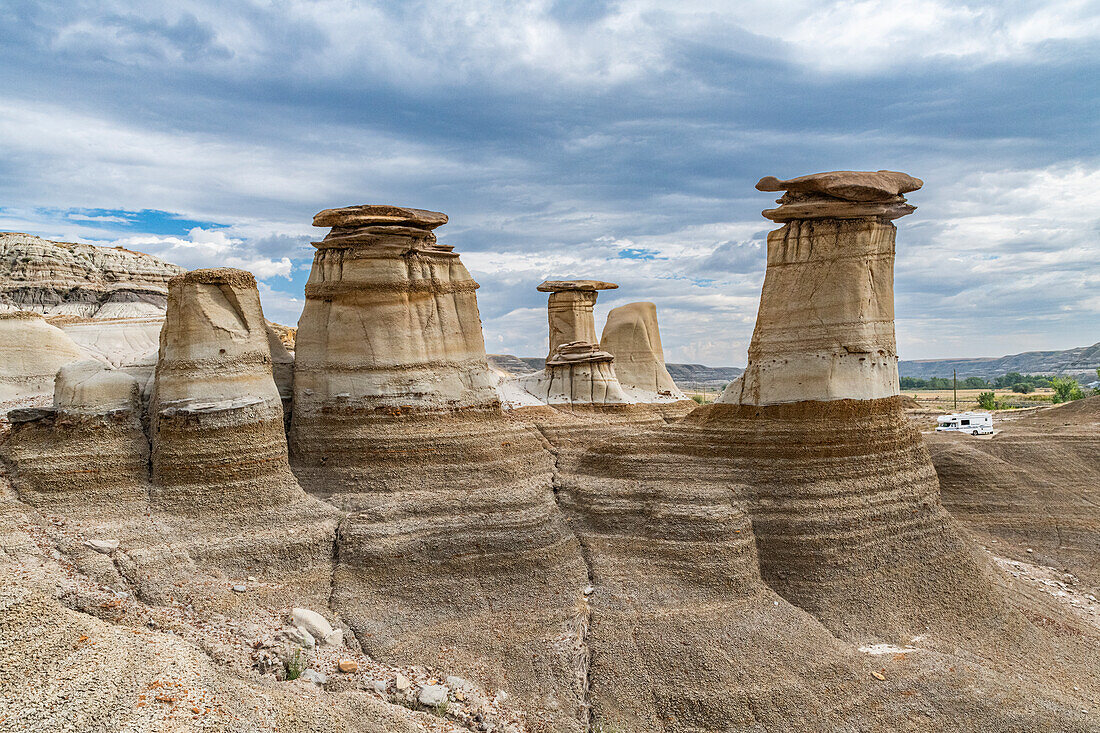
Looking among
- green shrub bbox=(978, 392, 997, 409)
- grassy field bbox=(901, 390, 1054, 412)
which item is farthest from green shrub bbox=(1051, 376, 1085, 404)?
green shrub bbox=(978, 392, 997, 409)

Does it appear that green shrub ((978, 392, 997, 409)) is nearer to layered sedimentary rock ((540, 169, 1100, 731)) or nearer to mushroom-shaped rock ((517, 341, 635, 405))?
mushroom-shaped rock ((517, 341, 635, 405))

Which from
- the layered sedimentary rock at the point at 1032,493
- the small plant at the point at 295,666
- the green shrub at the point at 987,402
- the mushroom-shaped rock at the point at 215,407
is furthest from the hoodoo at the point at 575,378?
the green shrub at the point at 987,402

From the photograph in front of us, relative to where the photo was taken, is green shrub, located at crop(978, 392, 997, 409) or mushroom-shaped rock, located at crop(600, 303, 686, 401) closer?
mushroom-shaped rock, located at crop(600, 303, 686, 401)

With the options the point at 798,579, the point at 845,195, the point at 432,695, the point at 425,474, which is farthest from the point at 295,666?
the point at 845,195

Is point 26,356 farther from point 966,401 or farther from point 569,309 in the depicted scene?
point 966,401

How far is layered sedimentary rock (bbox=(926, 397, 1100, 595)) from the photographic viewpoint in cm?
2350

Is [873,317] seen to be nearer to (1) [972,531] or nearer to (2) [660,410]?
(1) [972,531]

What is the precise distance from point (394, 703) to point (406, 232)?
1228 cm

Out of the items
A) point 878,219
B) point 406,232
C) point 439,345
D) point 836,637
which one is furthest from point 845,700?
point 406,232

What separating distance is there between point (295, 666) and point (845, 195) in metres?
16.9

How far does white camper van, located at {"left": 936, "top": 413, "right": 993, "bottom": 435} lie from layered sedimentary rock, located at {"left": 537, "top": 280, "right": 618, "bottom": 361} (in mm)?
20316

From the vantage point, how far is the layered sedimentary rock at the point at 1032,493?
23500mm

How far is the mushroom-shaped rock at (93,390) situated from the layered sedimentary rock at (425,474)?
13.6 ft

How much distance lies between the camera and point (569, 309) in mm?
41812
